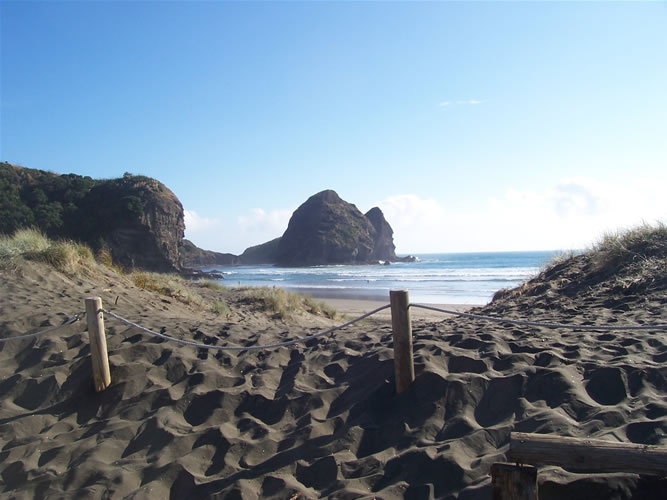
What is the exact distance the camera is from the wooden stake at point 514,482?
2143mm

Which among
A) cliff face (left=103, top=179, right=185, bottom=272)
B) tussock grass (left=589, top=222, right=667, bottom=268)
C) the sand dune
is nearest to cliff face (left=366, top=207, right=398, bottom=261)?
cliff face (left=103, top=179, right=185, bottom=272)

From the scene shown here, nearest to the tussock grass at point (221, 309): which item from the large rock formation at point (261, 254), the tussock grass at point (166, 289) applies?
the tussock grass at point (166, 289)

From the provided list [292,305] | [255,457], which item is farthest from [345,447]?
[292,305]

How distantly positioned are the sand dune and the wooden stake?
2.34 ft

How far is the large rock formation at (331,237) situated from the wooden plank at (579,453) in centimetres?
7519

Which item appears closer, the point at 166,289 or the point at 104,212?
the point at 166,289

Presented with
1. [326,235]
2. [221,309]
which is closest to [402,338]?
[221,309]

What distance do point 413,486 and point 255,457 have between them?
130 centimetres

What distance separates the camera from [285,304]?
12453 mm

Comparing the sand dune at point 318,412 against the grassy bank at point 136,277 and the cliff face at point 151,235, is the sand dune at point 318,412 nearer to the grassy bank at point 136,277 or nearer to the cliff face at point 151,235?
the grassy bank at point 136,277

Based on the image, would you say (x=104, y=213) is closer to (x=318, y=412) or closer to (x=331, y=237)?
(x=318, y=412)

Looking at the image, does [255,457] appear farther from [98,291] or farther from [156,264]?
[156,264]

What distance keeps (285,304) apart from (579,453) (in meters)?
10.4

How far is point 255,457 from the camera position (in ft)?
12.2
